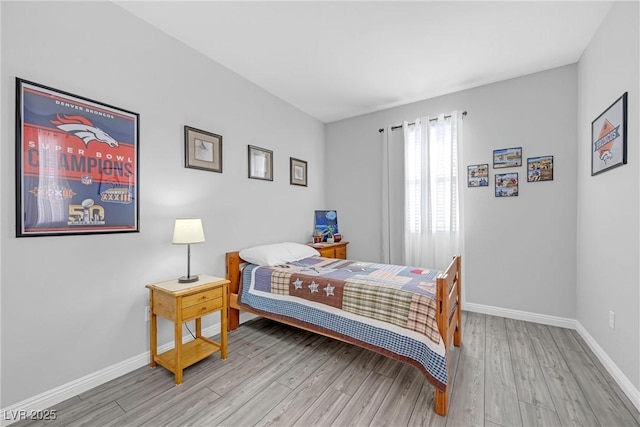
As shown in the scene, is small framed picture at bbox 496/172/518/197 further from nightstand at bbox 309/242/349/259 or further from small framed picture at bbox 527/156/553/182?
nightstand at bbox 309/242/349/259

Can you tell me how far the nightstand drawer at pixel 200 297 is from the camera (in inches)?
77.5

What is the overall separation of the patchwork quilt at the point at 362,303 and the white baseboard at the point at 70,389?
0.96 metres

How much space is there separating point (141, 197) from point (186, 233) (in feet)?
1.55

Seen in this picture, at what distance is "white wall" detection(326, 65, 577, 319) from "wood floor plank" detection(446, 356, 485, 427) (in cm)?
132

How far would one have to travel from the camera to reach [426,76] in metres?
3.01

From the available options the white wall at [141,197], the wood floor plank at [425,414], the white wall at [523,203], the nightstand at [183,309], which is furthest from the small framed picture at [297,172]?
the wood floor plank at [425,414]

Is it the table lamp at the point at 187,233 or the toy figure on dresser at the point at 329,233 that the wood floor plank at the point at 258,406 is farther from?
the toy figure on dresser at the point at 329,233

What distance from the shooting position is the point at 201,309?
2.08 m

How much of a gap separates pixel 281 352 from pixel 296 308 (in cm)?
41

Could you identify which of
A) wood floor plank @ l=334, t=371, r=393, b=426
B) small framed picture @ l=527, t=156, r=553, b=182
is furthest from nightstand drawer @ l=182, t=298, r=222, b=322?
small framed picture @ l=527, t=156, r=553, b=182

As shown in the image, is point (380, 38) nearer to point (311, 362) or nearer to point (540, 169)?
point (540, 169)

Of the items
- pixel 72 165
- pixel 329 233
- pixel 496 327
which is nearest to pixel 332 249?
pixel 329 233

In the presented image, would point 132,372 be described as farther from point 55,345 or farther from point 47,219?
point 47,219

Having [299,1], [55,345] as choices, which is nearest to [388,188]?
[299,1]
